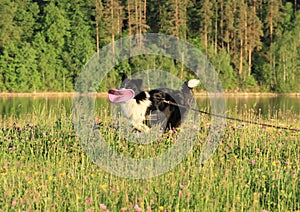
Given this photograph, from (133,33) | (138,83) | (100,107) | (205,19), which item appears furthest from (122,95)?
(205,19)

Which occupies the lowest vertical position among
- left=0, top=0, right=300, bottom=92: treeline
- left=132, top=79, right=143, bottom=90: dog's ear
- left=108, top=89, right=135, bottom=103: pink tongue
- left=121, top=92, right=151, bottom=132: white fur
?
left=121, top=92, right=151, bottom=132: white fur

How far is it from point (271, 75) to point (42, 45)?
28.8 m

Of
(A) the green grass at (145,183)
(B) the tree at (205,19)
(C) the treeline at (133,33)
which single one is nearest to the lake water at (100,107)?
(A) the green grass at (145,183)

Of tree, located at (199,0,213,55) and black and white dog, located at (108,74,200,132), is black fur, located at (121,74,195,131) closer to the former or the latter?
black and white dog, located at (108,74,200,132)

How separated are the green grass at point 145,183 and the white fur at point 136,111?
2.26 ft

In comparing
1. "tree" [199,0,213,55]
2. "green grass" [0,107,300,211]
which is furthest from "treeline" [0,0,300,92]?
"green grass" [0,107,300,211]

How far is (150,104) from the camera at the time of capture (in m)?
8.57

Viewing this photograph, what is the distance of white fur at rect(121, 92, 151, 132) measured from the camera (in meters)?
8.28

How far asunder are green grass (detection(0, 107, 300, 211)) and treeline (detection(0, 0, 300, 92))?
44.9 metres

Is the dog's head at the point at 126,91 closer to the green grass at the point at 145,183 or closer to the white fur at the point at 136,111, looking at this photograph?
the white fur at the point at 136,111

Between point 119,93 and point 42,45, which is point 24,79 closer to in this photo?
point 42,45

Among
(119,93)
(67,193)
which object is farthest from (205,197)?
(119,93)

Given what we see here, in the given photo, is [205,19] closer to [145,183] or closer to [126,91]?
[126,91]

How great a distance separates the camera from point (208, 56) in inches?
2317
